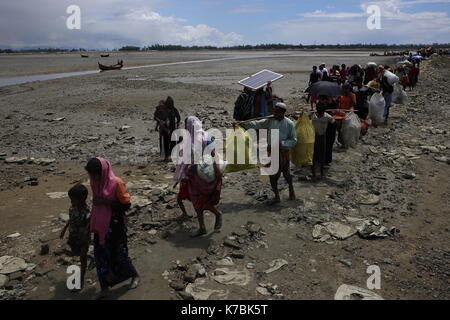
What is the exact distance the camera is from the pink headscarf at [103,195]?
3.45 m

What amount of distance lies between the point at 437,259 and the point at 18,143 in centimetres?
983

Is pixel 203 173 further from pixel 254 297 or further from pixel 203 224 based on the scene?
pixel 254 297

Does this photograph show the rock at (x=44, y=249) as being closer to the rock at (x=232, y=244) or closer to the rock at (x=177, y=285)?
the rock at (x=177, y=285)

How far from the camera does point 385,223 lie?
207 inches

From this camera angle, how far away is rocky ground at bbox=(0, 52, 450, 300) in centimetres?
393

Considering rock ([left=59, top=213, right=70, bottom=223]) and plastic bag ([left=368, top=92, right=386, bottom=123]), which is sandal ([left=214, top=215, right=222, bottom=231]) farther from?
plastic bag ([left=368, top=92, right=386, bottom=123])

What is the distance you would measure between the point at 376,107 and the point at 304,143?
5317mm

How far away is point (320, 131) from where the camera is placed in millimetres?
6559

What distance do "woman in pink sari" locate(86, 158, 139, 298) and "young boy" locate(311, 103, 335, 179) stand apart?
158 inches

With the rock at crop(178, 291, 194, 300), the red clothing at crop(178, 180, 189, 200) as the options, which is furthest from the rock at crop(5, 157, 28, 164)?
the rock at crop(178, 291, 194, 300)

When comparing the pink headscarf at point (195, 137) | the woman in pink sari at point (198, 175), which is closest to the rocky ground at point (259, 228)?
the woman in pink sari at point (198, 175)

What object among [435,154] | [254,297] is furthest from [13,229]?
[435,154]

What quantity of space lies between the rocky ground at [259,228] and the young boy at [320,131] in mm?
438

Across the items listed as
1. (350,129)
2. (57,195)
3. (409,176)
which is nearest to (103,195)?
(57,195)
